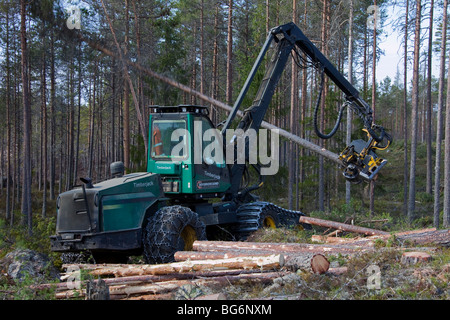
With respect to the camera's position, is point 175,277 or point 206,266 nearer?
point 175,277

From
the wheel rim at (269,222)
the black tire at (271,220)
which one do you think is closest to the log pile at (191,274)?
the black tire at (271,220)

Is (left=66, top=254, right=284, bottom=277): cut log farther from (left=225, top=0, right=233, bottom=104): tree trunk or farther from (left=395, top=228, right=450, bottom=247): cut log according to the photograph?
(left=225, top=0, right=233, bottom=104): tree trunk

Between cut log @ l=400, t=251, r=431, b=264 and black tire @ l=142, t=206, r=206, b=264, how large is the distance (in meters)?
4.03

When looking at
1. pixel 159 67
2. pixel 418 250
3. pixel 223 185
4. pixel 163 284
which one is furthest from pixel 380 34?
pixel 163 284

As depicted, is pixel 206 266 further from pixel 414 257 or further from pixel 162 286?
pixel 414 257

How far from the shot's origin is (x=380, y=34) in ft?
106

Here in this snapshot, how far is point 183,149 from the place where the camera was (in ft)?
31.6

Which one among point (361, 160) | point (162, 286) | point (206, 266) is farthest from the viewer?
point (361, 160)

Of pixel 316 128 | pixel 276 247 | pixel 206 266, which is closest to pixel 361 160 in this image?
pixel 316 128

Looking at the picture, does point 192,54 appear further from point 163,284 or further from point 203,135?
point 163,284

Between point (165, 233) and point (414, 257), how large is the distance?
4.26 m

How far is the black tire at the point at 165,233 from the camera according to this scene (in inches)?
312
